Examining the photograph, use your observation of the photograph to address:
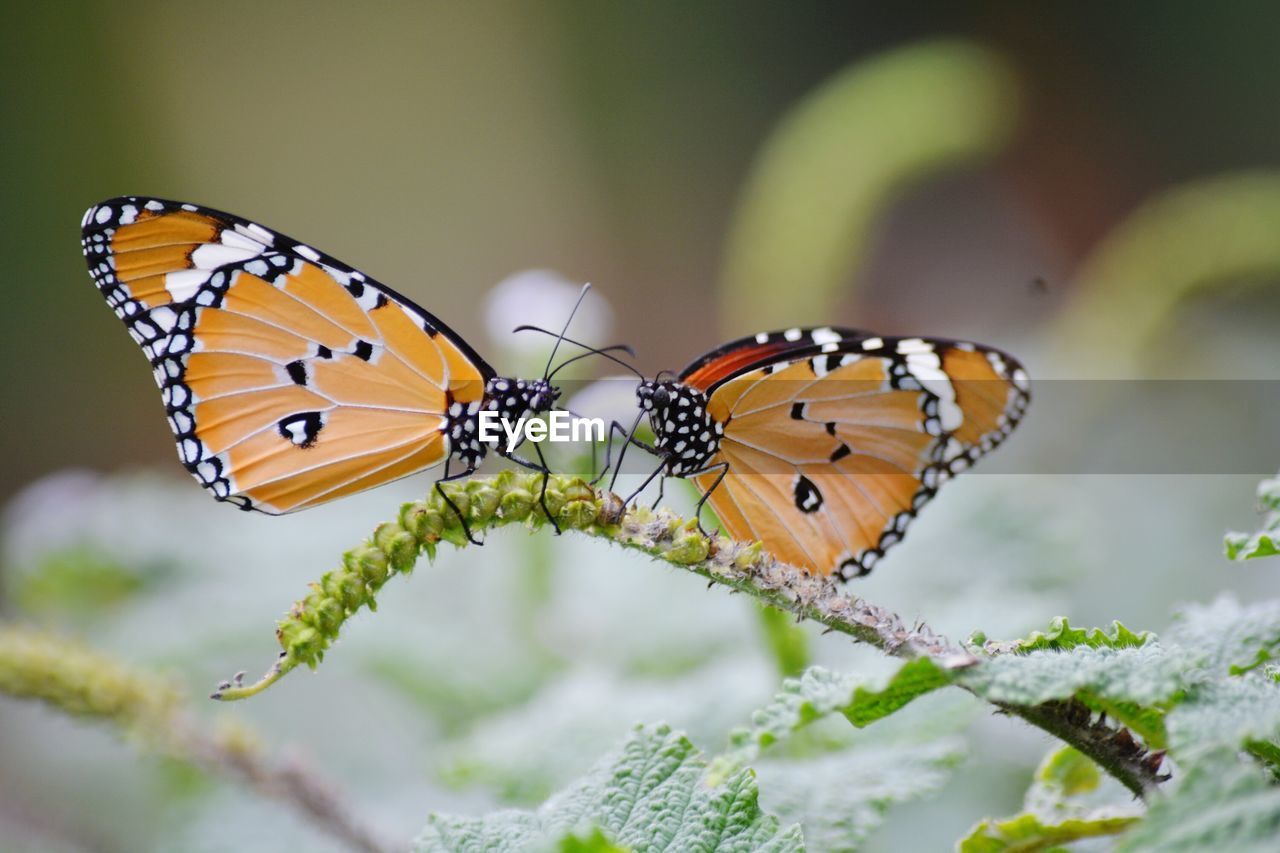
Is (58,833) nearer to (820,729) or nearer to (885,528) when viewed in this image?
(820,729)

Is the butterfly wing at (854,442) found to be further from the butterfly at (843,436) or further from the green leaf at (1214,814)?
the green leaf at (1214,814)

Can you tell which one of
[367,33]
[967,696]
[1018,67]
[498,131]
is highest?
[367,33]

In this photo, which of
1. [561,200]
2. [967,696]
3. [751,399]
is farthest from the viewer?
[561,200]

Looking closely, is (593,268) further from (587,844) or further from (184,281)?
(587,844)

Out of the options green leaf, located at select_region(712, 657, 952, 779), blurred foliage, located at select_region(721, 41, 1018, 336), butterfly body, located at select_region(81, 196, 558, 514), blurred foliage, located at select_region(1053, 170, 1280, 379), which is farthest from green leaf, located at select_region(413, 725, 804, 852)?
blurred foliage, located at select_region(1053, 170, 1280, 379)

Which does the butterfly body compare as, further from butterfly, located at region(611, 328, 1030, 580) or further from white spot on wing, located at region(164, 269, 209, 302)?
butterfly, located at region(611, 328, 1030, 580)

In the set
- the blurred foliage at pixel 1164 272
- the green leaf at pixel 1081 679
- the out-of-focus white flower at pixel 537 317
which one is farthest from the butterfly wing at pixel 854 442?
the blurred foliage at pixel 1164 272

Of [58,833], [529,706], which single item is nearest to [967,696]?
[529,706]
